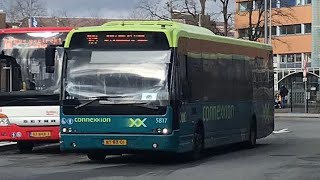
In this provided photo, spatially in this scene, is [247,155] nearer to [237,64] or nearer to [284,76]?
[237,64]

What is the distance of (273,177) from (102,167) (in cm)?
390

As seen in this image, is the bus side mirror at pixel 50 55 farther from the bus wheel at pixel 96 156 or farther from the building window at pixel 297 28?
the building window at pixel 297 28

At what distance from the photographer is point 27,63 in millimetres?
19750

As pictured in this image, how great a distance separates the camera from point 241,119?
21.5m

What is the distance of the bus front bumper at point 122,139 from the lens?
16.1m

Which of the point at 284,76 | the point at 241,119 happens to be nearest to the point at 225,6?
the point at 284,76

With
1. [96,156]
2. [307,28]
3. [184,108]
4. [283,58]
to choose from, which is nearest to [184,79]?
[184,108]

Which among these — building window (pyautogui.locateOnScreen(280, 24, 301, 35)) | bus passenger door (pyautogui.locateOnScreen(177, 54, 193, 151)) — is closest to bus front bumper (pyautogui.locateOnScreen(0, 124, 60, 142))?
bus passenger door (pyautogui.locateOnScreen(177, 54, 193, 151))

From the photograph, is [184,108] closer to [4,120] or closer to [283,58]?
[4,120]

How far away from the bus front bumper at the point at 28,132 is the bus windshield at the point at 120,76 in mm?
3234

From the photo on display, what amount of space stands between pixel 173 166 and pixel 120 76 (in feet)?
7.40

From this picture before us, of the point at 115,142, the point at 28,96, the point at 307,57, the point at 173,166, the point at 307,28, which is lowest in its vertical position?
the point at 173,166

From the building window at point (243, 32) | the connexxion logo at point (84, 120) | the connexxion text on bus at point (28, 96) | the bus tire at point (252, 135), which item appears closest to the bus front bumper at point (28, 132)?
the connexxion text on bus at point (28, 96)

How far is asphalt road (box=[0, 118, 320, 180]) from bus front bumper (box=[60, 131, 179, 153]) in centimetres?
40
